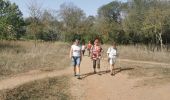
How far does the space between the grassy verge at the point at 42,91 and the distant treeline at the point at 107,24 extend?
24.6m

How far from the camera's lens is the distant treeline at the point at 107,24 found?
150 ft

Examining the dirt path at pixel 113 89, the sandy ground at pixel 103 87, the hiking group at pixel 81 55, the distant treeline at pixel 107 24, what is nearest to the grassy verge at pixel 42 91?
the sandy ground at pixel 103 87

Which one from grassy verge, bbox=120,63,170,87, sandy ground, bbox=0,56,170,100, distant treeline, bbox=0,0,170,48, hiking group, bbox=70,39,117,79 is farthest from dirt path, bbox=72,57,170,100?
distant treeline, bbox=0,0,170,48

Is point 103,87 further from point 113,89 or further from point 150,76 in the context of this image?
point 150,76

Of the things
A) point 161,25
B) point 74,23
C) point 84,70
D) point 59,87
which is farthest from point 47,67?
point 74,23

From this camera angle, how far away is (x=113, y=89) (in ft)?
49.3

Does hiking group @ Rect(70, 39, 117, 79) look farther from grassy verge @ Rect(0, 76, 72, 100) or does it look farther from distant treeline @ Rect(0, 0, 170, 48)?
distant treeline @ Rect(0, 0, 170, 48)

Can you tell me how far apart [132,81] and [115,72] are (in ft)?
6.77

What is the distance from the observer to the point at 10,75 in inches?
687

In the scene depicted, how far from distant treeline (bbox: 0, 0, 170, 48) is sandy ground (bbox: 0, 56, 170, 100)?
23404 mm

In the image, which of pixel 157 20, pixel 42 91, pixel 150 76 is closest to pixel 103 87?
pixel 42 91

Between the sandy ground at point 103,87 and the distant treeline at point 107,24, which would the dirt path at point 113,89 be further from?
the distant treeline at point 107,24

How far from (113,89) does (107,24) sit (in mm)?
44154

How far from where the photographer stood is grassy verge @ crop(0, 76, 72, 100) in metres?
13.3
